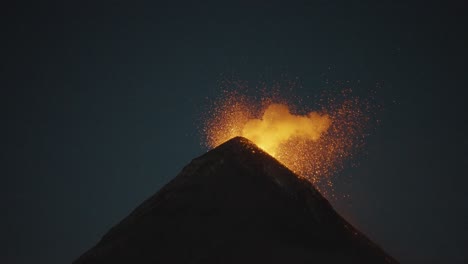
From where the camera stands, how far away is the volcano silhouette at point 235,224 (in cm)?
1672

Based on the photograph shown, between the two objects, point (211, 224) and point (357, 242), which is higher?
point (211, 224)

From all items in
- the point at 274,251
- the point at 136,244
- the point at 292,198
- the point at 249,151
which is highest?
the point at 249,151

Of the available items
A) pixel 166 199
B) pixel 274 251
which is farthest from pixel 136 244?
pixel 274 251

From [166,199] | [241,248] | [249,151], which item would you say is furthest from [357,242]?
[166,199]

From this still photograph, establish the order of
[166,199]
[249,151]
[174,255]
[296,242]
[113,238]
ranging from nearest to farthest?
1. [174,255]
2. [296,242]
3. [113,238]
4. [166,199]
5. [249,151]

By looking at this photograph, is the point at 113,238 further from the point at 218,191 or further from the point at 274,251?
the point at 274,251

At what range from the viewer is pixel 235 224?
18516 mm

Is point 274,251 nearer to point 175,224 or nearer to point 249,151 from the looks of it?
point 175,224

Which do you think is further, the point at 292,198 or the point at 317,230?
the point at 292,198

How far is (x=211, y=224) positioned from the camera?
18.4m

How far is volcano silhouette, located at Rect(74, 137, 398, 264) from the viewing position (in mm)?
16719

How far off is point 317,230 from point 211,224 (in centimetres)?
567

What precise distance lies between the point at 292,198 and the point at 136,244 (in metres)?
9.05

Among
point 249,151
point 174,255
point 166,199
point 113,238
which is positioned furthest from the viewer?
point 249,151
